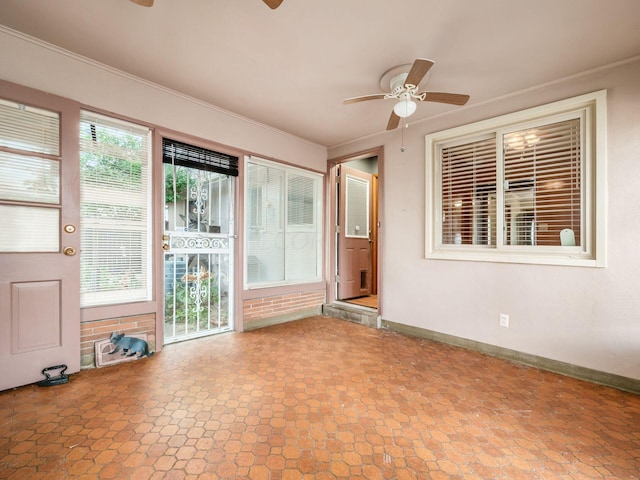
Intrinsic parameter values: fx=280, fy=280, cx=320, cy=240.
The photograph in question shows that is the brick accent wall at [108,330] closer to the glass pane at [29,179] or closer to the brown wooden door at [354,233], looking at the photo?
the glass pane at [29,179]

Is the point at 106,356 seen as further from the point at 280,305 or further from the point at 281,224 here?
the point at 281,224

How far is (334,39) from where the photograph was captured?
220cm

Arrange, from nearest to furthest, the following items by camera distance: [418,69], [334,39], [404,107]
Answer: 1. [418,69]
2. [334,39]
3. [404,107]

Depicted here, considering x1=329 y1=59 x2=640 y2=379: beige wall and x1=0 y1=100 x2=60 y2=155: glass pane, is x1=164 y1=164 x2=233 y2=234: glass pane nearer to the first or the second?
x1=0 y1=100 x2=60 y2=155: glass pane

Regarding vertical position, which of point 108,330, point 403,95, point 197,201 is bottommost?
point 108,330

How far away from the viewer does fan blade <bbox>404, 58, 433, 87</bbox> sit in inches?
74.7

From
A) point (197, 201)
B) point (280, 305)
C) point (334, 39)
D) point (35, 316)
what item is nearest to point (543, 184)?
point (334, 39)

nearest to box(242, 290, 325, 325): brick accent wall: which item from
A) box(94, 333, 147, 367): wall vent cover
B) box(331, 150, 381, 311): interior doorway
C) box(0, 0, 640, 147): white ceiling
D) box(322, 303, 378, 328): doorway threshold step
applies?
box(322, 303, 378, 328): doorway threshold step

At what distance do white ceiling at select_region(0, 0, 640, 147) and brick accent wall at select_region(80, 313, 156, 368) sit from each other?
240cm

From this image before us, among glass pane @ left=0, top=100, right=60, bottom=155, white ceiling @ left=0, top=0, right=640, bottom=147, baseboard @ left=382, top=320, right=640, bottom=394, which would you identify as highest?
white ceiling @ left=0, top=0, right=640, bottom=147

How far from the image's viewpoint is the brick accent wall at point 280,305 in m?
3.75

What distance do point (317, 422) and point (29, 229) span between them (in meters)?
2.70

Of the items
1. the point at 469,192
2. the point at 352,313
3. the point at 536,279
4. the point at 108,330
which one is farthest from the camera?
the point at 352,313

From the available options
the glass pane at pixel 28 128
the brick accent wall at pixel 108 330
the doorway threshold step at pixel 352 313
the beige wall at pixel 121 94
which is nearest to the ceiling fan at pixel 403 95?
the beige wall at pixel 121 94
